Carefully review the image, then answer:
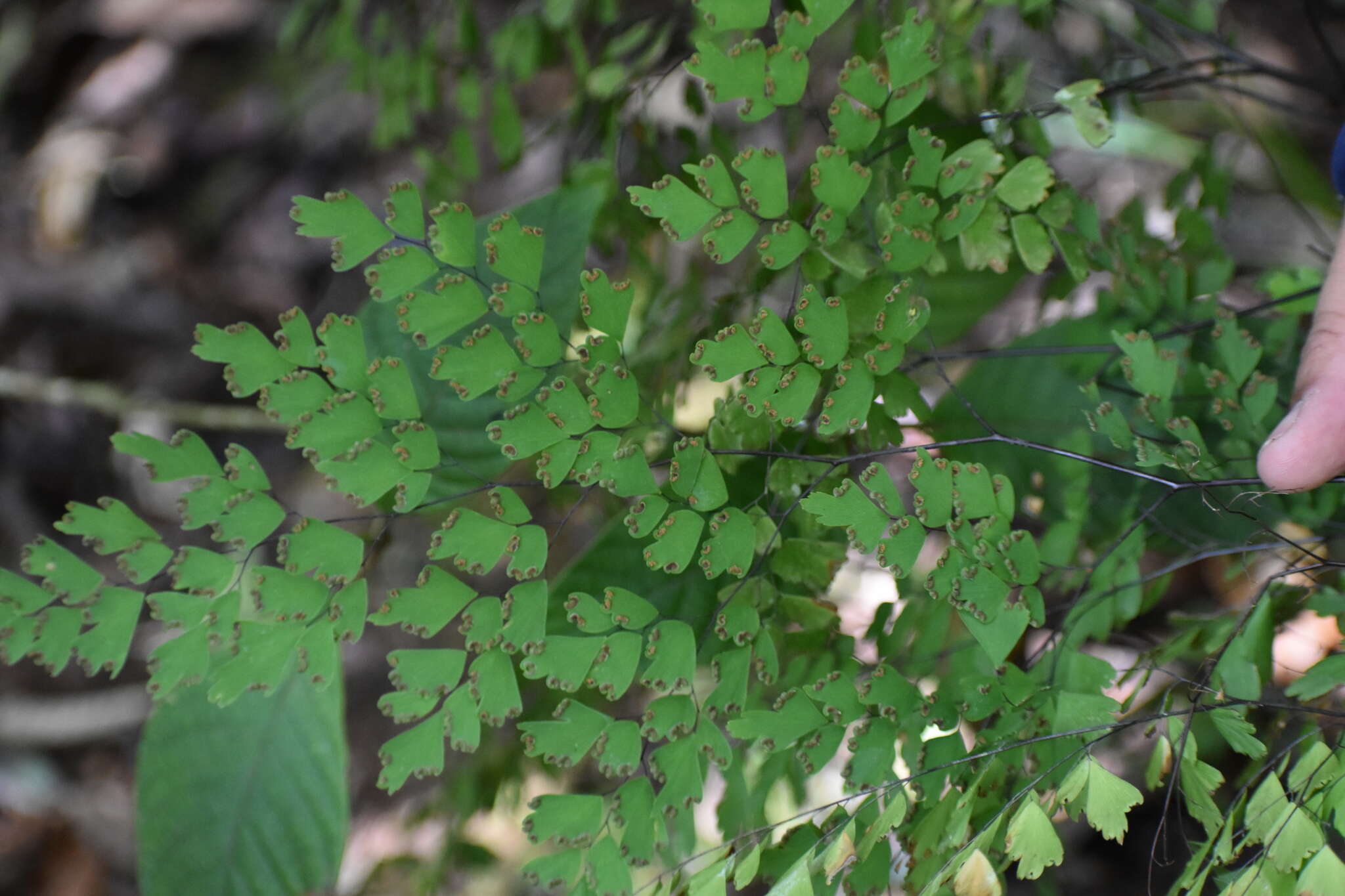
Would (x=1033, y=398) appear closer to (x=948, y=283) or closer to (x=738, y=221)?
(x=948, y=283)

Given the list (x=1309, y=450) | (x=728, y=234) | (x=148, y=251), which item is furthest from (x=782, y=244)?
(x=148, y=251)

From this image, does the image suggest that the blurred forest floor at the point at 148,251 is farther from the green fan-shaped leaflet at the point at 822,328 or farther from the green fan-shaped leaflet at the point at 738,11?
the green fan-shaped leaflet at the point at 822,328

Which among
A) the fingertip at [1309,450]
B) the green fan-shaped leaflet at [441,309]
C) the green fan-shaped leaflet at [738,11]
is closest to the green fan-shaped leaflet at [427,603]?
the green fan-shaped leaflet at [441,309]

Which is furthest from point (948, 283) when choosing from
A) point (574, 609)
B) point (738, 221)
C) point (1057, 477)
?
point (574, 609)

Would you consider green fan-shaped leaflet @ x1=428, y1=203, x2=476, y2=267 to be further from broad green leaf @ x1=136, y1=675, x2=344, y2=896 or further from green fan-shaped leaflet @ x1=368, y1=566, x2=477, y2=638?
broad green leaf @ x1=136, y1=675, x2=344, y2=896

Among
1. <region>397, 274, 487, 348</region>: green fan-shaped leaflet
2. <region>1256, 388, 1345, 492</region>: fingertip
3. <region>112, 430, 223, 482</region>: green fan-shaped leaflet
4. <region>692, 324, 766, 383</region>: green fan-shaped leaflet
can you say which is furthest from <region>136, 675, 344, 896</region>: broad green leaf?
<region>1256, 388, 1345, 492</region>: fingertip

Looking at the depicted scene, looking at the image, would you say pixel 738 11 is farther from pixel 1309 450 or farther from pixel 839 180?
pixel 1309 450
